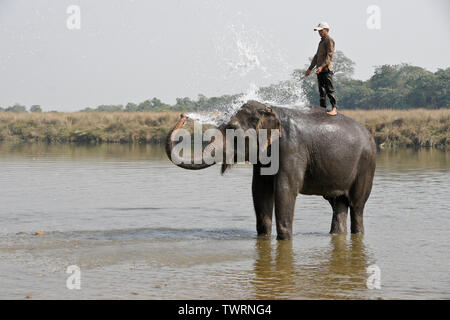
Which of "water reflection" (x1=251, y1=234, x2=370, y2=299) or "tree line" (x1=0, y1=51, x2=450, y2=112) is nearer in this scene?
"water reflection" (x1=251, y1=234, x2=370, y2=299)

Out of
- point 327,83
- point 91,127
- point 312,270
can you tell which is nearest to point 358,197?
point 327,83

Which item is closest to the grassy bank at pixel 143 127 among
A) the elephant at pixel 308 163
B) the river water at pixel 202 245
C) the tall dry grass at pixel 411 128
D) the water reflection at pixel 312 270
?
the tall dry grass at pixel 411 128

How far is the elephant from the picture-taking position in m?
11.5

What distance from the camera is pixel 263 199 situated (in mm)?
12031

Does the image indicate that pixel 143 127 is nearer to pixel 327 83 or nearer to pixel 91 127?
pixel 91 127

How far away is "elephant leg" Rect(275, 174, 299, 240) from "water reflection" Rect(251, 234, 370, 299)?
24 centimetres

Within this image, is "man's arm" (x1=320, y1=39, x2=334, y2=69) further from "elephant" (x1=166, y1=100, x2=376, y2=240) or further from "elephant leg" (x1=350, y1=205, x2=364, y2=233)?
"elephant leg" (x1=350, y1=205, x2=364, y2=233)

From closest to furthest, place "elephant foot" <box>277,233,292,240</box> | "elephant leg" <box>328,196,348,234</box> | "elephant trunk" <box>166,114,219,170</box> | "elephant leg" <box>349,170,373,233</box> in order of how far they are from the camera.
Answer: "elephant trunk" <box>166,114,219,170</box> → "elephant foot" <box>277,233,292,240</box> → "elephant leg" <box>349,170,373,233</box> → "elephant leg" <box>328,196,348,234</box>

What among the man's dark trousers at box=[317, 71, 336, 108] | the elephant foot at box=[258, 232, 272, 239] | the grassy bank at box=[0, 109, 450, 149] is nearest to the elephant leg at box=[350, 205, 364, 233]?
the elephant foot at box=[258, 232, 272, 239]

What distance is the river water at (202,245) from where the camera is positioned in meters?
8.76

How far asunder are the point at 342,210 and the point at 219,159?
2.42 m
